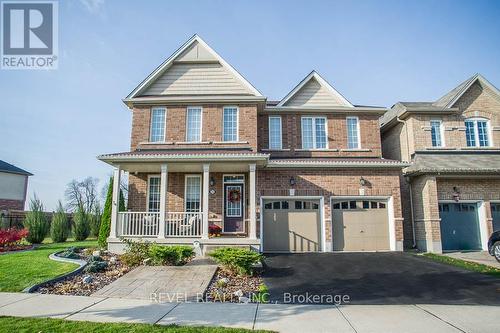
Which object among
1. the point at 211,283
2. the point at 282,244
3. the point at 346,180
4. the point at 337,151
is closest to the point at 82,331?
the point at 211,283

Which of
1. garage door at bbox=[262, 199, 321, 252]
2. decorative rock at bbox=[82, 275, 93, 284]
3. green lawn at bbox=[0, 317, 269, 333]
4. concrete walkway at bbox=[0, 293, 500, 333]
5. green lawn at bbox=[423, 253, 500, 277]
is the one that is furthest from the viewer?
garage door at bbox=[262, 199, 321, 252]

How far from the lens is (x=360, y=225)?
542 inches

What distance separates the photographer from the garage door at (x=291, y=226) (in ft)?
44.0

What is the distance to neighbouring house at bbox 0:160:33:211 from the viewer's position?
97.7ft

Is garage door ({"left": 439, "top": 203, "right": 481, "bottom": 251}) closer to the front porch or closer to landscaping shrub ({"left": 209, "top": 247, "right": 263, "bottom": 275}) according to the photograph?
the front porch

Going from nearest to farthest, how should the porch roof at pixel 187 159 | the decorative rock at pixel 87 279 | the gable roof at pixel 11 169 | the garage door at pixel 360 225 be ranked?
1. the decorative rock at pixel 87 279
2. the porch roof at pixel 187 159
3. the garage door at pixel 360 225
4. the gable roof at pixel 11 169

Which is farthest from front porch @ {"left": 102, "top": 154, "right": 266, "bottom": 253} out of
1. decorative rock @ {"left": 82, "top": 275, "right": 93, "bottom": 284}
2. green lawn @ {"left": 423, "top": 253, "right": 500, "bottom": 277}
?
green lawn @ {"left": 423, "top": 253, "right": 500, "bottom": 277}

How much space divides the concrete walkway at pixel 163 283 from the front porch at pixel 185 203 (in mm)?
2352

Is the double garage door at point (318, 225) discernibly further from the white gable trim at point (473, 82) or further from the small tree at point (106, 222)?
the white gable trim at point (473, 82)

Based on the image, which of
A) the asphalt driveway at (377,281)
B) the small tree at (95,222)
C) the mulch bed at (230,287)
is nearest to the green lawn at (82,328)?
the mulch bed at (230,287)

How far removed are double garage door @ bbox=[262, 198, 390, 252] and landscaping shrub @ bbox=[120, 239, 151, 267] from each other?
5216mm

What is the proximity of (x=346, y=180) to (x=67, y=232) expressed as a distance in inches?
615

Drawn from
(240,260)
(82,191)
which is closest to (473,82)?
(240,260)

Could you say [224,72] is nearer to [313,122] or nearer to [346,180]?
[313,122]
